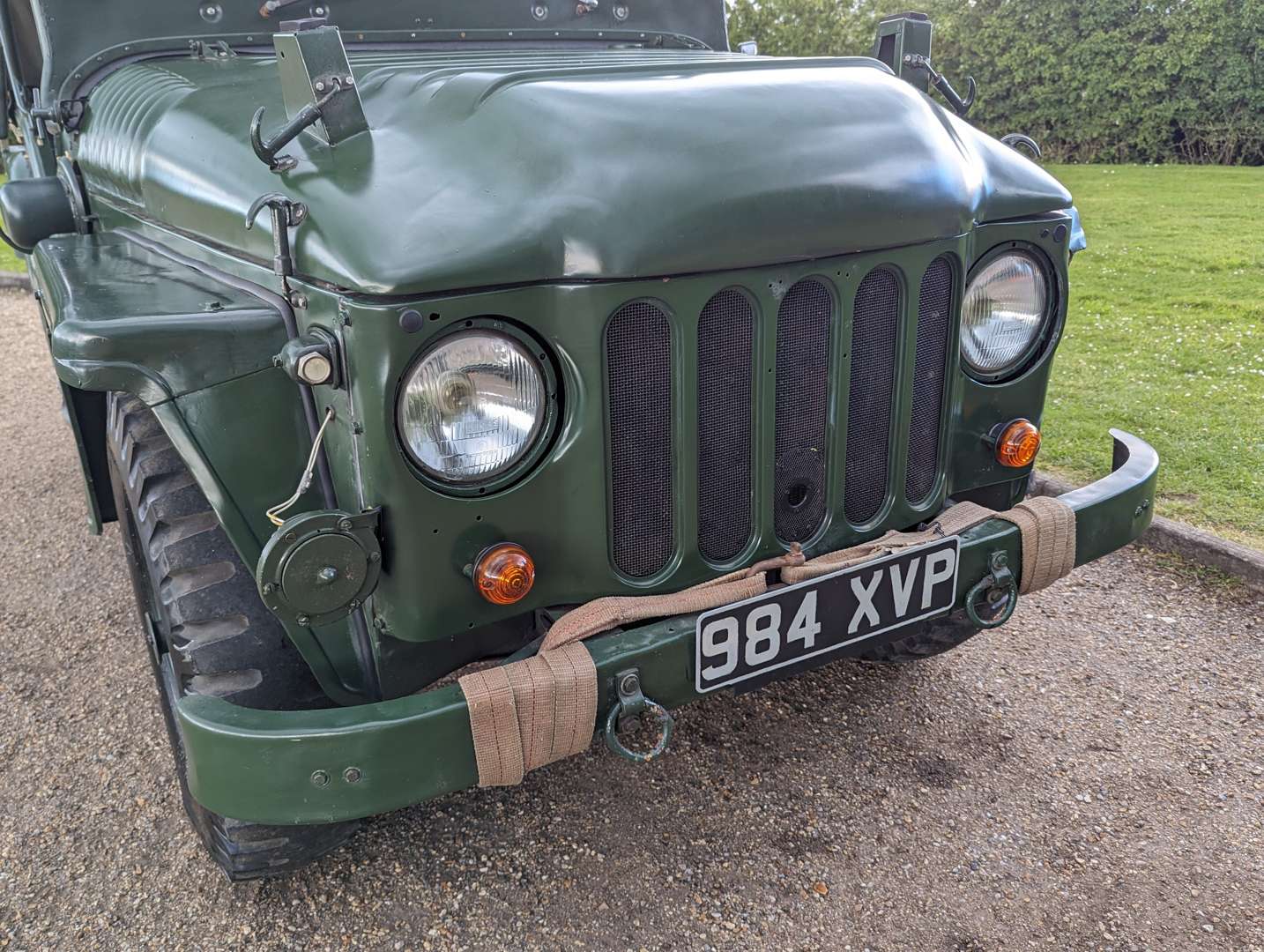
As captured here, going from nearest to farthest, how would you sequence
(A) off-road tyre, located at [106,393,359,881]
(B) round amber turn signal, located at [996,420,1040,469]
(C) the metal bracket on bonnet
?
1. (C) the metal bracket on bonnet
2. (A) off-road tyre, located at [106,393,359,881]
3. (B) round amber turn signal, located at [996,420,1040,469]

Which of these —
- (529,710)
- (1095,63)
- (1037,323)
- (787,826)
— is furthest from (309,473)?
(1095,63)

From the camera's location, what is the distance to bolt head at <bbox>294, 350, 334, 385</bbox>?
6.01ft

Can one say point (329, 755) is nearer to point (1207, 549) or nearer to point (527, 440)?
point (527, 440)

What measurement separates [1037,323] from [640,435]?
1.21m

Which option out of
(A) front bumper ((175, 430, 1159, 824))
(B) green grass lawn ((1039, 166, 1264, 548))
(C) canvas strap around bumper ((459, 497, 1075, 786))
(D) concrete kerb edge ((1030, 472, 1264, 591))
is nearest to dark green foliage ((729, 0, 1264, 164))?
(B) green grass lawn ((1039, 166, 1264, 548))

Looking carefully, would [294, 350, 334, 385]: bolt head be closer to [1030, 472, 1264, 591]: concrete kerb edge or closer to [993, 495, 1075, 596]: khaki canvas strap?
[993, 495, 1075, 596]: khaki canvas strap

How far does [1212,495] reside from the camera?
14.7ft

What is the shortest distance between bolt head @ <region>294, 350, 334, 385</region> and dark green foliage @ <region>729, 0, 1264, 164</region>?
49.0 feet

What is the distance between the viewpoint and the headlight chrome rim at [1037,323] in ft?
8.22

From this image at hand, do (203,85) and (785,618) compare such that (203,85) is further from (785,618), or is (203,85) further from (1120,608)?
(1120,608)

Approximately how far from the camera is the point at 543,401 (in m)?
1.98

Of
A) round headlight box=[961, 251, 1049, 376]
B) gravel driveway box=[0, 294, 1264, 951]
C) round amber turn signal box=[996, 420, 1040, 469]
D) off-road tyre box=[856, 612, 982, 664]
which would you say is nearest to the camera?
gravel driveway box=[0, 294, 1264, 951]

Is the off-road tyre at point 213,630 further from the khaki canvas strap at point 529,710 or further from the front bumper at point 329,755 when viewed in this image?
the khaki canvas strap at point 529,710

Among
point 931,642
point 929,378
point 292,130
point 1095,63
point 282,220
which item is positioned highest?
point 292,130
